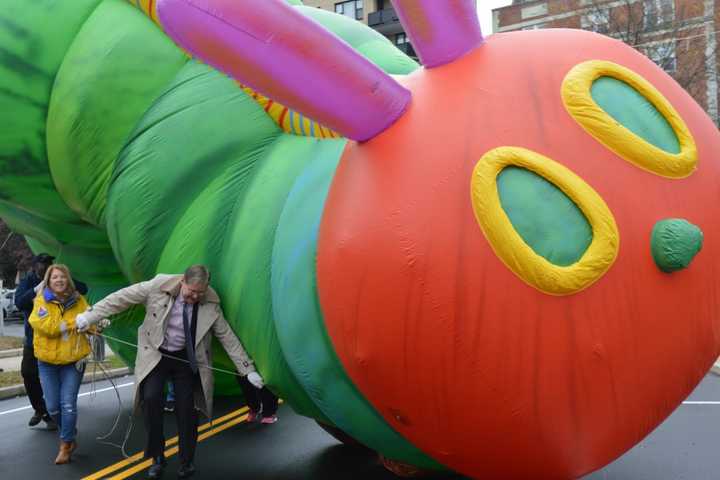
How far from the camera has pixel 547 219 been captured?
279 centimetres

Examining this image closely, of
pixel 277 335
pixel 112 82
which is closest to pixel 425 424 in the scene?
pixel 277 335

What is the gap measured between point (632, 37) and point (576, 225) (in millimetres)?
20192

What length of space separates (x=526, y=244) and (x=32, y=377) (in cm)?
530

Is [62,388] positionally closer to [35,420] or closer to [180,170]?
[35,420]

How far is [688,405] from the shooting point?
7961 mm

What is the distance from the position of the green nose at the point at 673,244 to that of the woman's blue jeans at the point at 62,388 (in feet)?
14.1

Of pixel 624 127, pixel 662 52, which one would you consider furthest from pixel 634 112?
pixel 662 52

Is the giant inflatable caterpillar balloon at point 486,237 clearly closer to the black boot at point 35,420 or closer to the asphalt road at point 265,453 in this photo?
the asphalt road at point 265,453

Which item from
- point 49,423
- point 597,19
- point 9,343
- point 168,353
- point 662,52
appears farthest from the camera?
point 597,19

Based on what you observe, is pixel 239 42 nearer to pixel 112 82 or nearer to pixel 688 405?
pixel 112 82

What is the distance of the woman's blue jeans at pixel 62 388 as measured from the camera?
17.7 ft

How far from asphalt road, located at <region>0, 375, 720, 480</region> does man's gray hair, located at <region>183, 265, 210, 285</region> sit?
69.9 inches

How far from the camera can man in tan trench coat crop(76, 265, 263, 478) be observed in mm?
4508

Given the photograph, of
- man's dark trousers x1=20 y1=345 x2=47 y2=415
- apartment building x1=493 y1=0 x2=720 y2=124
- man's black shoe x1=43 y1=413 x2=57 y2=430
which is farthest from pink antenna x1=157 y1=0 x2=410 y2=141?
apartment building x1=493 y1=0 x2=720 y2=124
